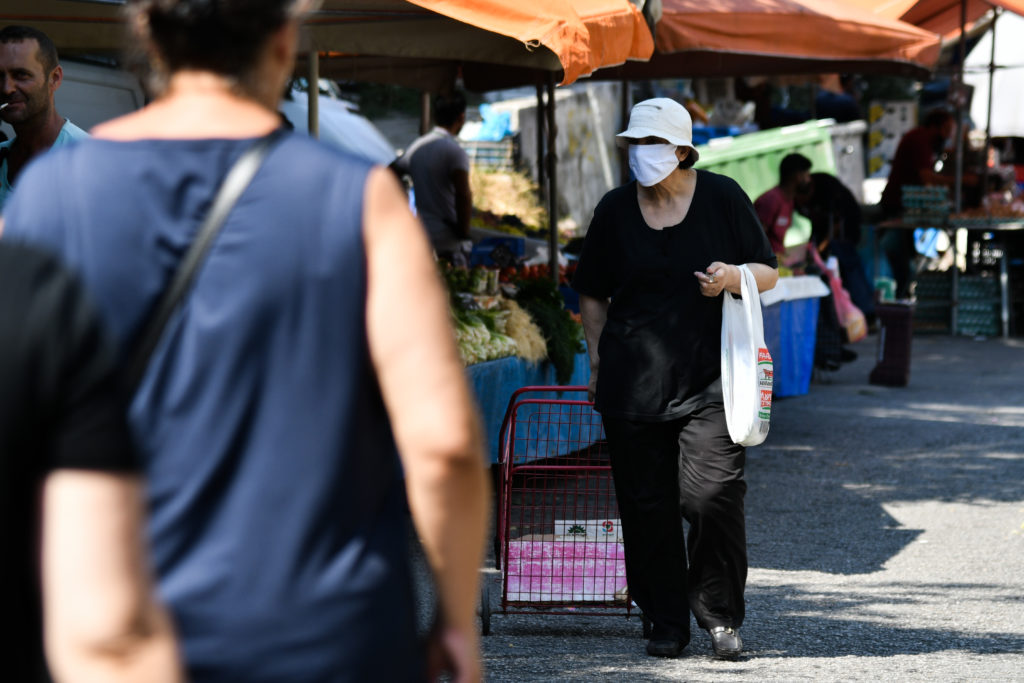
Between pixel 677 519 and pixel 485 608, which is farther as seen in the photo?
pixel 485 608

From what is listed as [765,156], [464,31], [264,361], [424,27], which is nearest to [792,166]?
[765,156]

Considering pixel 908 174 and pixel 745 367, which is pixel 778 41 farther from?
pixel 908 174

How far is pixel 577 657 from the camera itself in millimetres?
5094

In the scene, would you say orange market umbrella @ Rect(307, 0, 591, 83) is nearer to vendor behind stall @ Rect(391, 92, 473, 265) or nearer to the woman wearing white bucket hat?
the woman wearing white bucket hat

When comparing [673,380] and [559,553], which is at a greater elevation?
[673,380]

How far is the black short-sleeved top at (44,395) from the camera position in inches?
61.3

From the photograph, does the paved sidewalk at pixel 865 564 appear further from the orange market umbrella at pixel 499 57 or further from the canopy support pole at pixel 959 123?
the canopy support pole at pixel 959 123

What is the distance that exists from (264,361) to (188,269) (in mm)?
155

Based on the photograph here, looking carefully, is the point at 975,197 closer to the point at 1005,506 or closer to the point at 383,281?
the point at 1005,506

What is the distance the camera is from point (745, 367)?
16.1 feet

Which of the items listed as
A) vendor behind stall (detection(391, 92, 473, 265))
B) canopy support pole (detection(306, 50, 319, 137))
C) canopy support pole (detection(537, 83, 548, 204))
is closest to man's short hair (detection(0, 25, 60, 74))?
canopy support pole (detection(306, 50, 319, 137))

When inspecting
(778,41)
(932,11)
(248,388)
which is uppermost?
(932,11)

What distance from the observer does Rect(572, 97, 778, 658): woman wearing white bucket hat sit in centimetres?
499

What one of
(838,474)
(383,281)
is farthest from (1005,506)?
(383,281)
